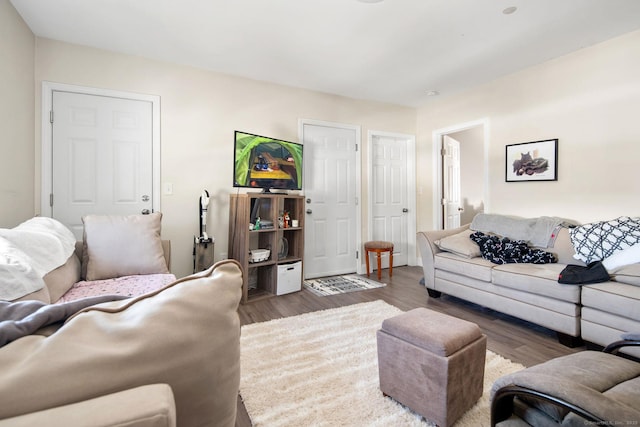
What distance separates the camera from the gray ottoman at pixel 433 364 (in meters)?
1.42

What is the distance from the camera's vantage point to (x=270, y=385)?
179 cm

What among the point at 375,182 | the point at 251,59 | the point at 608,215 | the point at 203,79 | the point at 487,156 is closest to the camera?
the point at 608,215

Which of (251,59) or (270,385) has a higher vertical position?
(251,59)

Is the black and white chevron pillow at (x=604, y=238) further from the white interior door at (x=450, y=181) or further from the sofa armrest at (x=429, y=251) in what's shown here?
the white interior door at (x=450, y=181)

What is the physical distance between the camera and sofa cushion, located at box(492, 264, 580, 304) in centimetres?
229

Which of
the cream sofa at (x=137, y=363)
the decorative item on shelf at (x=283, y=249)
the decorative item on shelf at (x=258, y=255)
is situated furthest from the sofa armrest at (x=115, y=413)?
the decorative item on shelf at (x=283, y=249)

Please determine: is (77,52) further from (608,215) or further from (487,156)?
(608,215)

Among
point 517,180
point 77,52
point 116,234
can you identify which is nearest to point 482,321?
point 517,180

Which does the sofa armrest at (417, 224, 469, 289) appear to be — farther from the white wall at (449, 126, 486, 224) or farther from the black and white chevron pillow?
the white wall at (449, 126, 486, 224)

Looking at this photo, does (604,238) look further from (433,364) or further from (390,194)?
(390,194)

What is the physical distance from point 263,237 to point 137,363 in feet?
10.6

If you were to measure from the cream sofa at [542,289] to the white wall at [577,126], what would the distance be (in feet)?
1.75

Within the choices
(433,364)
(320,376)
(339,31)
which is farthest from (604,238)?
(339,31)

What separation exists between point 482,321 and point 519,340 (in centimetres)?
39
